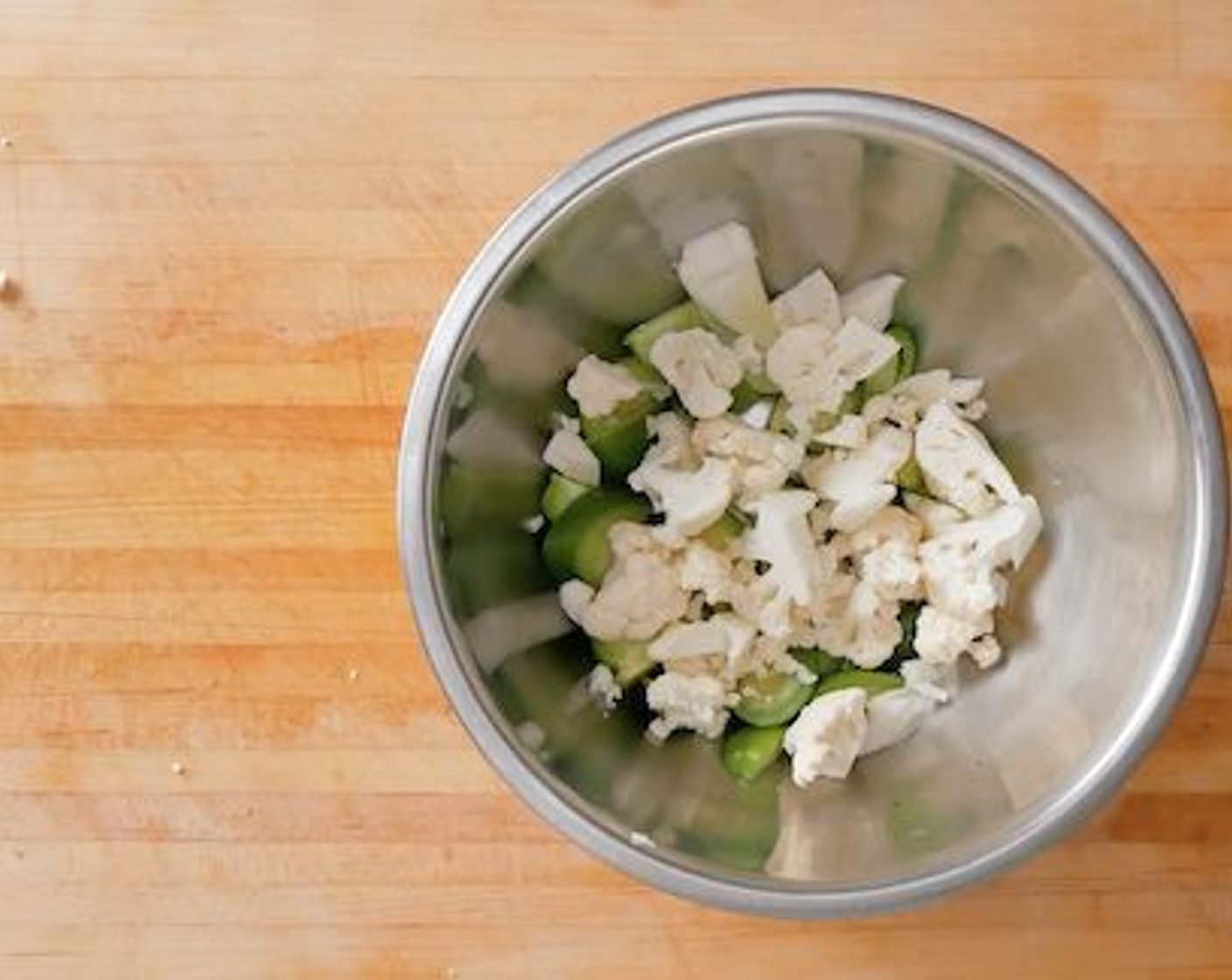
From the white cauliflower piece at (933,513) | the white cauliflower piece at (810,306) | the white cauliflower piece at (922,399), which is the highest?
the white cauliflower piece at (810,306)

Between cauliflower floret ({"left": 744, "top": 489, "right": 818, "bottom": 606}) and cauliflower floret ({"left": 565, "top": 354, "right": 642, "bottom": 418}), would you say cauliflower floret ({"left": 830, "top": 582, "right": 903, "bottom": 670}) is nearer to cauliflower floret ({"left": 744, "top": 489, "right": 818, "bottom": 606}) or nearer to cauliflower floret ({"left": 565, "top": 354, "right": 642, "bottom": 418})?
cauliflower floret ({"left": 744, "top": 489, "right": 818, "bottom": 606})

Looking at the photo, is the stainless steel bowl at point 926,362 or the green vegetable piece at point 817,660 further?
the green vegetable piece at point 817,660

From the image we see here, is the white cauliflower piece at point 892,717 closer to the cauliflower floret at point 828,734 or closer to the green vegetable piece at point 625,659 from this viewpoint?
the cauliflower floret at point 828,734

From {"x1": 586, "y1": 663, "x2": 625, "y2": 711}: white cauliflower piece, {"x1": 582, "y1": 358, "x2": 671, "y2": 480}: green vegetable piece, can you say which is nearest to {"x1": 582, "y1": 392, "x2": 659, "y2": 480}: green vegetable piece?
{"x1": 582, "y1": 358, "x2": 671, "y2": 480}: green vegetable piece

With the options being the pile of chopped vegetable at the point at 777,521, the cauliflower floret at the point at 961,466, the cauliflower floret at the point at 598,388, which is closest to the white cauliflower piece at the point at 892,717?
the pile of chopped vegetable at the point at 777,521

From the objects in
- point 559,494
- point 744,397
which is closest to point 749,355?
point 744,397

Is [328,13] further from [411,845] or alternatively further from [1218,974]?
[1218,974]

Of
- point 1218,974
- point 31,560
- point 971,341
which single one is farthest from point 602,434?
point 1218,974
